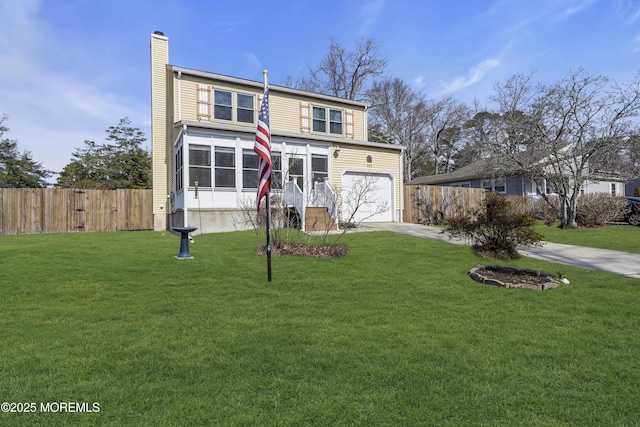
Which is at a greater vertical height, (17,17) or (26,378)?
(17,17)

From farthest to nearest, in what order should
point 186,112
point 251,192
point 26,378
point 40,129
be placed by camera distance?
1. point 40,129
2. point 186,112
3. point 251,192
4. point 26,378

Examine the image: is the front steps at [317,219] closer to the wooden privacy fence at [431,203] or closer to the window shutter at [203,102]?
the wooden privacy fence at [431,203]

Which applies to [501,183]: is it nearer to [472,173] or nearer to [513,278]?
[472,173]

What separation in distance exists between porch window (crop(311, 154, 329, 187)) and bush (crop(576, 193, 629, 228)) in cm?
1075

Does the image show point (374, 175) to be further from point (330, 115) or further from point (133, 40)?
point (133, 40)

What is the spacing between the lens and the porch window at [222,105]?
15.3m

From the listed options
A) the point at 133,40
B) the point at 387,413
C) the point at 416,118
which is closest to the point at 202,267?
the point at 387,413

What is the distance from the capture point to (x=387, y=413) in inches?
79.8

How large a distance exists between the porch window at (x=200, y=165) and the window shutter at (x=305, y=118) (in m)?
6.00

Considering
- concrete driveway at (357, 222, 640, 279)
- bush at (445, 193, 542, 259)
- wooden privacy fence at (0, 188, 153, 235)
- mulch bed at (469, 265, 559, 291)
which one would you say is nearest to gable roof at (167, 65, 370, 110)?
wooden privacy fence at (0, 188, 153, 235)

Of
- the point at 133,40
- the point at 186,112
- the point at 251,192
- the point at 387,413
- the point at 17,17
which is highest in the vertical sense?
the point at 133,40

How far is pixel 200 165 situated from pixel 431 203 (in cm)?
1061

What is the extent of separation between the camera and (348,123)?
18.5 m

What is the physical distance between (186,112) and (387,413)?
14.9 meters
